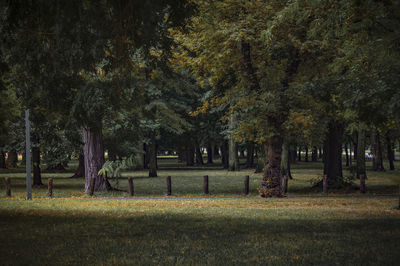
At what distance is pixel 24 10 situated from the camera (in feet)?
27.5

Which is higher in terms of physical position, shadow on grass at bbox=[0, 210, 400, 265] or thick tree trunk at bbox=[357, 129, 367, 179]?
thick tree trunk at bbox=[357, 129, 367, 179]

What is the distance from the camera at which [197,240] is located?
9.66m

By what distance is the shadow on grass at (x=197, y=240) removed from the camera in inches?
312

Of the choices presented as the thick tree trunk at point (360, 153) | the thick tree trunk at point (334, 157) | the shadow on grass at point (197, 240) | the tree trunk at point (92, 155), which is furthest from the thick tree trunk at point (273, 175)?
the thick tree trunk at point (360, 153)

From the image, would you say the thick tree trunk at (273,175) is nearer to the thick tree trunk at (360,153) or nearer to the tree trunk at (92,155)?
the tree trunk at (92,155)

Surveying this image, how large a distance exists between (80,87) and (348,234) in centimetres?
700

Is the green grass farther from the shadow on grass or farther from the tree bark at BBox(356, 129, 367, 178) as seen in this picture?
the tree bark at BBox(356, 129, 367, 178)

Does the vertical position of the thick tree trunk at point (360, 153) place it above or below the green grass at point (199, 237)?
above

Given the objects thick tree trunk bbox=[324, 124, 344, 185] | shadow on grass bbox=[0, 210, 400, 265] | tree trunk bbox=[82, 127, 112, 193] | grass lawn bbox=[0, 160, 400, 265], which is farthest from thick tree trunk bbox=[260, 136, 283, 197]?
shadow on grass bbox=[0, 210, 400, 265]

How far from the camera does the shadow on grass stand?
26.0 ft

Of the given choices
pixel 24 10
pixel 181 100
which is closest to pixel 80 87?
pixel 24 10

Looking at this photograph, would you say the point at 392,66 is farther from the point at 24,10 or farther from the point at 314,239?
the point at 24,10

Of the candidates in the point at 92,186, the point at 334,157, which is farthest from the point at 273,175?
the point at 92,186

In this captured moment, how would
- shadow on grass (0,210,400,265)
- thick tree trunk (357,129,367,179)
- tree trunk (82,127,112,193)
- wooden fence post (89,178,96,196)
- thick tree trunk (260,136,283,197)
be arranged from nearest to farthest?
shadow on grass (0,210,400,265)
thick tree trunk (260,136,283,197)
wooden fence post (89,178,96,196)
tree trunk (82,127,112,193)
thick tree trunk (357,129,367,179)
